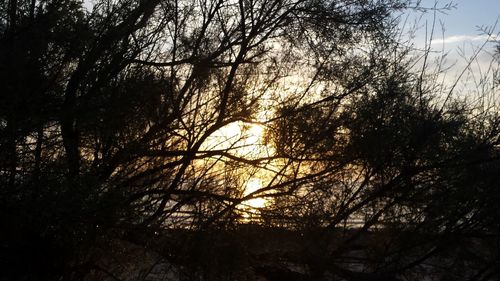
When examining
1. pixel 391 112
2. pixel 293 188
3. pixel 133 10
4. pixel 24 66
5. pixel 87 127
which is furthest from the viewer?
pixel 391 112

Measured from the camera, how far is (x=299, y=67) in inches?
374

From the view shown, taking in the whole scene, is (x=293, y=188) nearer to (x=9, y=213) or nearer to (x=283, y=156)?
(x=283, y=156)

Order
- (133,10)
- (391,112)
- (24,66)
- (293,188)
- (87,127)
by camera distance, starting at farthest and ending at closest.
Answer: (391,112) → (293,188) → (133,10) → (87,127) → (24,66)

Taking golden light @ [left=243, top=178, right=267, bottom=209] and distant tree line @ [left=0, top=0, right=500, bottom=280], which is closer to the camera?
distant tree line @ [left=0, top=0, right=500, bottom=280]

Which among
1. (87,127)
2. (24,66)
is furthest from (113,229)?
(24,66)

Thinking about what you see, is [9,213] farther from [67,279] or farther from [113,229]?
[67,279]

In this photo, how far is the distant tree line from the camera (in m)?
5.88

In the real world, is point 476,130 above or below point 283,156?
above

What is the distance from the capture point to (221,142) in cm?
912

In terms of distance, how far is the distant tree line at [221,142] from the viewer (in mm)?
5875

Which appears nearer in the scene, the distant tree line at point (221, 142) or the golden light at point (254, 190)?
the distant tree line at point (221, 142)

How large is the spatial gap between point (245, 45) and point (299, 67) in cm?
Answer: 100

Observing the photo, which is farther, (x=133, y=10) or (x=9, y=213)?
(x=133, y=10)

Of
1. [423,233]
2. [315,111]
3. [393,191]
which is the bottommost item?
[423,233]
